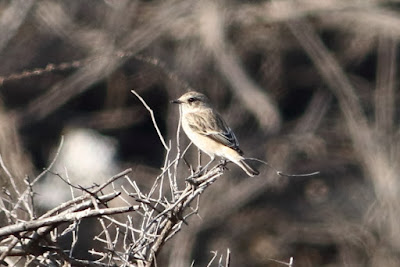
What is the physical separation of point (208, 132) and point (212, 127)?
93 millimetres

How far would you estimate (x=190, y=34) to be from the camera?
10367 millimetres

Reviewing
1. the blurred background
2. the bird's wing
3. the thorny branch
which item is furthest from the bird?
the blurred background

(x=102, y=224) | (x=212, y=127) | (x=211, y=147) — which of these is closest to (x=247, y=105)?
(x=212, y=127)

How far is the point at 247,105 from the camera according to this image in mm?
10180

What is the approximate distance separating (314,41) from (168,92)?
197 centimetres

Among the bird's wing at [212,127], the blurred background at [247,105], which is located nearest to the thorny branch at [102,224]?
the bird's wing at [212,127]

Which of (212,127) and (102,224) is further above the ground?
(102,224)

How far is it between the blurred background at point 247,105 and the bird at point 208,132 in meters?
3.02

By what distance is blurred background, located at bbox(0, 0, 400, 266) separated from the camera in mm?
9883

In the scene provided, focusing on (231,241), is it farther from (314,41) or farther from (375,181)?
(314,41)

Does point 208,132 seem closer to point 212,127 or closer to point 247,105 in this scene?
point 212,127

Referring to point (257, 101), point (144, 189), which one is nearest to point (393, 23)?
point (257, 101)

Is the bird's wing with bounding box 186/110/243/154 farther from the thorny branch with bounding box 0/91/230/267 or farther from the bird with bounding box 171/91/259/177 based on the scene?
the thorny branch with bounding box 0/91/230/267

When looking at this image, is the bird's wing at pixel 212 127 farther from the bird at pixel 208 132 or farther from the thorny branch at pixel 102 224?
the thorny branch at pixel 102 224
